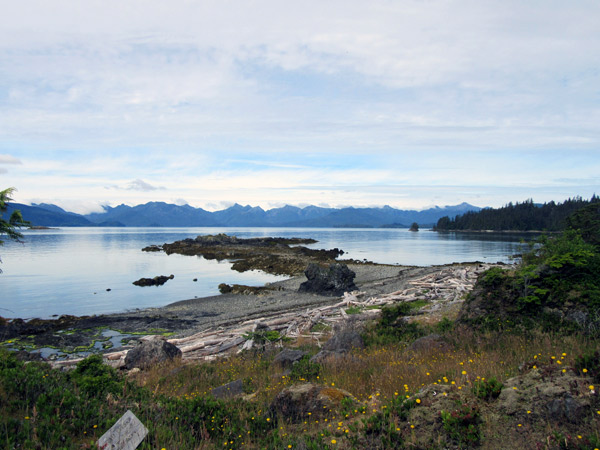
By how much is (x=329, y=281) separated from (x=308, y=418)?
2575 centimetres

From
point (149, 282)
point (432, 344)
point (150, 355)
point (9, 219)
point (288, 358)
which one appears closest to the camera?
point (432, 344)

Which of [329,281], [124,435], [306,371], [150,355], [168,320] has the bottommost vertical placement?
[168,320]

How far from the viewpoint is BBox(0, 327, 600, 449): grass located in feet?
15.7

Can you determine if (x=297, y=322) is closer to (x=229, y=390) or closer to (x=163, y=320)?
(x=229, y=390)

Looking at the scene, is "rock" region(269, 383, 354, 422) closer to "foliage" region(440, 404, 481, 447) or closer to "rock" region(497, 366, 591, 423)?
"foliage" region(440, 404, 481, 447)

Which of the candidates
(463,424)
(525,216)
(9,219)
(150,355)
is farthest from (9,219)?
(525,216)

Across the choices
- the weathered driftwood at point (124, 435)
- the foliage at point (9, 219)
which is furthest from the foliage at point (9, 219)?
the weathered driftwood at point (124, 435)

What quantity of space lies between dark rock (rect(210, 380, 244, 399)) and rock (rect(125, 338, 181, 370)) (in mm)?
5286

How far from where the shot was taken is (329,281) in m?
31.6

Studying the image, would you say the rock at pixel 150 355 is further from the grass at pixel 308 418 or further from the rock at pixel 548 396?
the rock at pixel 548 396

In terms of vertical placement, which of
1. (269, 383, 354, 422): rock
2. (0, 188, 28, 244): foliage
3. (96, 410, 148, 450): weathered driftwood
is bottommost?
(269, 383, 354, 422): rock

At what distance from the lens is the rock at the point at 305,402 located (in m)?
6.09

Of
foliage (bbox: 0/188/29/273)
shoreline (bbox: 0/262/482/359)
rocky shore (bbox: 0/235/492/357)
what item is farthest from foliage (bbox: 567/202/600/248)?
foliage (bbox: 0/188/29/273)

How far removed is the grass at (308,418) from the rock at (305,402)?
21cm
